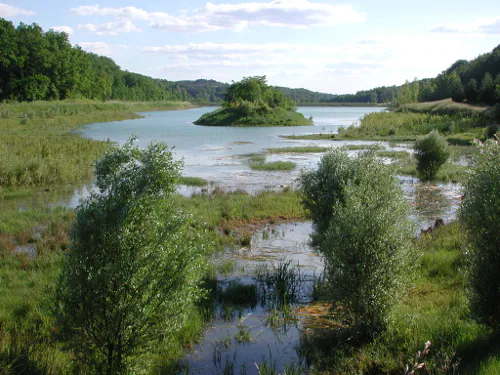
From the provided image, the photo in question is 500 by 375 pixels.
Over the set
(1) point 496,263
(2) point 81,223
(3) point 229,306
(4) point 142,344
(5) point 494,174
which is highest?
(5) point 494,174

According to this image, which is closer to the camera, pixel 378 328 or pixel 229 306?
pixel 378 328

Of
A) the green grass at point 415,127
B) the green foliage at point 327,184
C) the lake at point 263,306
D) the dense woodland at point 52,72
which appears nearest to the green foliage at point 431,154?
the lake at point 263,306

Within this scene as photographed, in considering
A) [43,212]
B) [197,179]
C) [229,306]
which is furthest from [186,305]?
[197,179]

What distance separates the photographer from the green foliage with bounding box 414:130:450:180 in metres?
27.0

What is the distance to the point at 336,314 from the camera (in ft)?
29.0

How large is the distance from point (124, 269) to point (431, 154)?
2453 cm

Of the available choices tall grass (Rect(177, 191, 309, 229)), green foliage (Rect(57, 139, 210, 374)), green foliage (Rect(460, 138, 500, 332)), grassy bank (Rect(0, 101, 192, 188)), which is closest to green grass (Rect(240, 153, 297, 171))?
tall grass (Rect(177, 191, 309, 229))

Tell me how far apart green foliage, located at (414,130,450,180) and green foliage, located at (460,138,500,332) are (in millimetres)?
20241

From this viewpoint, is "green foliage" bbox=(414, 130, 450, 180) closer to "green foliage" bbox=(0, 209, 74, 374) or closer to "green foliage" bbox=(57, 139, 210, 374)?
"green foliage" bbox=(0, 209, 74, 374)

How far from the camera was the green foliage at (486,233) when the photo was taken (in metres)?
7.36

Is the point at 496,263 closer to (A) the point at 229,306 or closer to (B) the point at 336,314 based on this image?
(B) the point at 336,314

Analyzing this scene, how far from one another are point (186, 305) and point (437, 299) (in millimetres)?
5758

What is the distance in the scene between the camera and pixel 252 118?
87.2 meters

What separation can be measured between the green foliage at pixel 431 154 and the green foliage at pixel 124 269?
2297 centimetres
